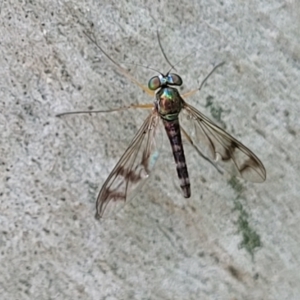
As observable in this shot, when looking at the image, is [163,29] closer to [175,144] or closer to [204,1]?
[204,1]

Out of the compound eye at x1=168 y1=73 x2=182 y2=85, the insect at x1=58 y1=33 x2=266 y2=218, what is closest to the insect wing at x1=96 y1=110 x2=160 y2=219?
the insect at x1=58 y1=33 x2=266 y2=218

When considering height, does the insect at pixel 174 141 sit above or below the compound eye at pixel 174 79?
below

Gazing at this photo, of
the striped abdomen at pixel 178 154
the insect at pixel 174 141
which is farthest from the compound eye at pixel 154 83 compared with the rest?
the striped abdomen at pixel 178 154

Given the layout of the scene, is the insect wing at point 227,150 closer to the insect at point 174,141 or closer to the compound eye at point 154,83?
the insect at point 174,141

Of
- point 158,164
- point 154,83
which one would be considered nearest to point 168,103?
point 154,83

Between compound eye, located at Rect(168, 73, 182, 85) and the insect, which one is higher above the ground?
compound eye, located at Rect(168, 73, 182, 85)

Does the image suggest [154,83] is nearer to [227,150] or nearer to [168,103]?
[168,103]

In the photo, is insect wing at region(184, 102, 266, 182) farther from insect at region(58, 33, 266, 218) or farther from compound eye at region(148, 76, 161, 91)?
compound eye at region(148, 76, 161, 91)
